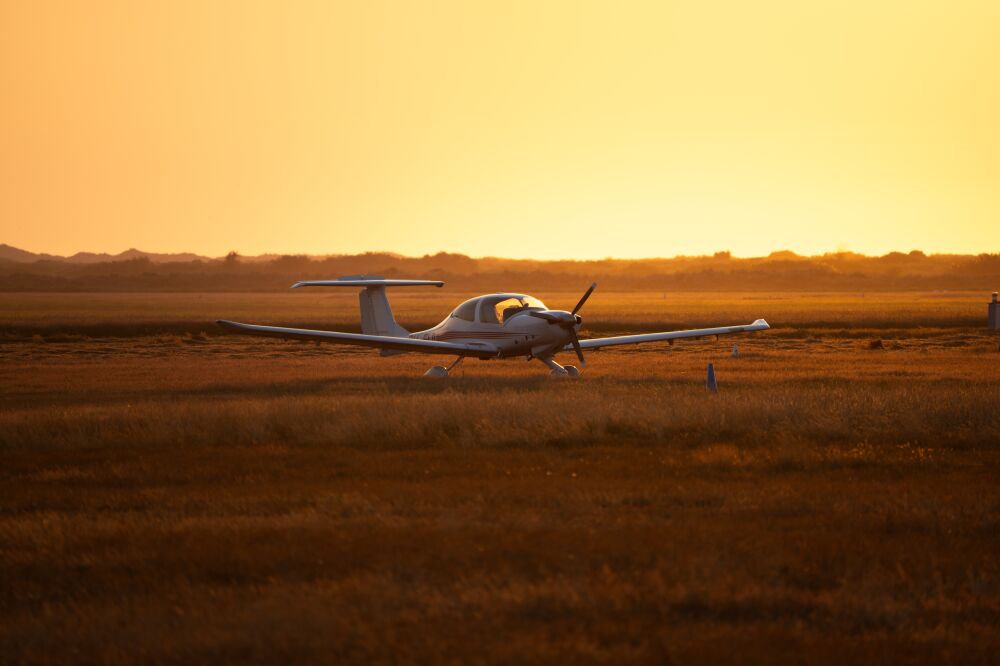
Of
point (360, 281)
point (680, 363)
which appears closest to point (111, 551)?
point (360, 281)

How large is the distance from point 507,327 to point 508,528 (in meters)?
18.1

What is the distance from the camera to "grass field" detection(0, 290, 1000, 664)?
7.71m

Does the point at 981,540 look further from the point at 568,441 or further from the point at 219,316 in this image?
the point at 219,316

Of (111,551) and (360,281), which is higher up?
(360,281)

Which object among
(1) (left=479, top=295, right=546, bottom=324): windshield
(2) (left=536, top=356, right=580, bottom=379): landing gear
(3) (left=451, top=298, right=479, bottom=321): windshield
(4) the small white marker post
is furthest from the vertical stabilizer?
(4) the small white marker post

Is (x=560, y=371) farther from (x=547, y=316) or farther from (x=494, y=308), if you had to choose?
(x=494, y=308)

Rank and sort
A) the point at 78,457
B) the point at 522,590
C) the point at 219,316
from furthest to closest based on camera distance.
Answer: the point at 219,316
the point at 78,457
the point at 522,590

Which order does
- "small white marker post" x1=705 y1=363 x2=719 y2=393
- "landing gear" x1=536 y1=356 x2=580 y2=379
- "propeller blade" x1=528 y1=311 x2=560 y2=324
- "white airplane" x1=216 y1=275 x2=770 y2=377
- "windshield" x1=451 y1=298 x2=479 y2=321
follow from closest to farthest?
"small white marker post" x1=705 y1=363 x2=719 y2=393, "propeller blade" x1=528 y1=311 x2=560 y2=324, "white airplane" x1=216 y1=275 x2=770 y2=377, "landing gear" x1=536 y1=356 x2=580 y2=379, "windshield" x1=451 y1=298 x2=479 y2=321

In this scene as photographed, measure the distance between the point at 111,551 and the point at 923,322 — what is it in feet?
200

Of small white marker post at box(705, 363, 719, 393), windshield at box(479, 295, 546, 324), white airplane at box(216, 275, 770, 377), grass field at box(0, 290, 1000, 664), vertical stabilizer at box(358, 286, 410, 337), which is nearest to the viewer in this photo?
grass field at box(0, 290, 1000, 664)

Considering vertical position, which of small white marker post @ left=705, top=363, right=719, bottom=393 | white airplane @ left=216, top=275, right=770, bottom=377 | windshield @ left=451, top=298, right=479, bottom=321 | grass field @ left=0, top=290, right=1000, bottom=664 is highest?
windshield @ left=451, top=298, right=479, bottom=321

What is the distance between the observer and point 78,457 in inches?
626

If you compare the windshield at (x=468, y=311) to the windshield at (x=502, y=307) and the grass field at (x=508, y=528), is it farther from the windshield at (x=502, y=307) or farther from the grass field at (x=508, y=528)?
the grass field at (x=508, y=528)

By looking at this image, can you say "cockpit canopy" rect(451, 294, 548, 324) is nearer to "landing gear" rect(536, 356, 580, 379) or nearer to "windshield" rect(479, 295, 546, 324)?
"windshield" rect(479, 295, 546, 324)
